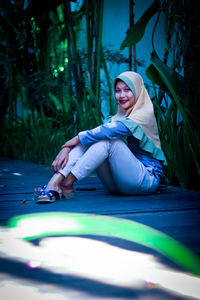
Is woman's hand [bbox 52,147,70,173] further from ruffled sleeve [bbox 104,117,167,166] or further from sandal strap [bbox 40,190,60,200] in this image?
ruffled sleeve [bbox 104,117,167,166]

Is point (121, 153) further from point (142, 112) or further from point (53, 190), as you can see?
point (53, 190)

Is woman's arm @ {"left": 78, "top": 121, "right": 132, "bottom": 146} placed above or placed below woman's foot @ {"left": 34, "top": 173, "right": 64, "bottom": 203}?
above

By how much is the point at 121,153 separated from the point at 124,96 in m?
0.32

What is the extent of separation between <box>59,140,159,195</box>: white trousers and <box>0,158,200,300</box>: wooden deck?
3.6 inches

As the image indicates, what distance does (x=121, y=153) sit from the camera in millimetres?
1897

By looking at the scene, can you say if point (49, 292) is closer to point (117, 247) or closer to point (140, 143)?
point (117, 247)

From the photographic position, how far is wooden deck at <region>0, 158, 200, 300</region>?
766 mm

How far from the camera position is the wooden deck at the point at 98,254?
2.51ft

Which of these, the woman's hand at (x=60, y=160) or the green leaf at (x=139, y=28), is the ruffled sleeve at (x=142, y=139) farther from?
the green leaf at (x=139, y=28)

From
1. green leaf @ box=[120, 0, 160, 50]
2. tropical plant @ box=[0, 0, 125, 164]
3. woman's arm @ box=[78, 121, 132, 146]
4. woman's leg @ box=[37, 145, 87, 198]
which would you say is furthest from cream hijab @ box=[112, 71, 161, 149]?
tropical plant @ box=[0, 0, 125, 164]

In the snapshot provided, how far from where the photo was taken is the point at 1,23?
16.1 feet

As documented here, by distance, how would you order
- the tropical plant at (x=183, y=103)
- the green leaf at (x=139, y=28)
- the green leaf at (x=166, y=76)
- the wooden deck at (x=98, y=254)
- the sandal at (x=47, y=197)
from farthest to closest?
the green leaf at (x=139, y=28) < the green leaf at (x=166, y=76) < the tropical plant at (x=183, y=103) < the sandal at (x=47, y=197) < the wooden deck at (x=98, y=254)

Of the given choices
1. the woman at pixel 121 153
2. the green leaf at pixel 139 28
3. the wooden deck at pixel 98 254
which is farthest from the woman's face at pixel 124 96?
the green leaf at pixel 139 28

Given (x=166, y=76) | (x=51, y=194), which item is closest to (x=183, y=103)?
(x=166, y=76)
